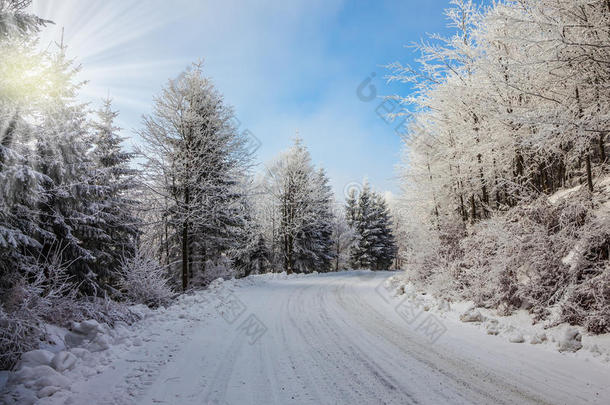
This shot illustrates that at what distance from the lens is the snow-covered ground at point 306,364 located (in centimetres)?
355

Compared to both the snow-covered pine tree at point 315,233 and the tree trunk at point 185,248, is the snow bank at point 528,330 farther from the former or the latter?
the snow-covered pine tree at point 315,233

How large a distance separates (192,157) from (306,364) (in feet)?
31.6

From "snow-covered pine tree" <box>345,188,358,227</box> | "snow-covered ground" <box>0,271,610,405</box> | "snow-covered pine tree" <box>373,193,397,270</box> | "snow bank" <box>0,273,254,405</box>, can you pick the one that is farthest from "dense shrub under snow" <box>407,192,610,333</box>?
"snow-covered pine tree" <box>345,188,358,227</box>

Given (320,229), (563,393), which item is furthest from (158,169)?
(320,229)

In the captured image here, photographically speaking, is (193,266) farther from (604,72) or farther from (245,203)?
(604,72)

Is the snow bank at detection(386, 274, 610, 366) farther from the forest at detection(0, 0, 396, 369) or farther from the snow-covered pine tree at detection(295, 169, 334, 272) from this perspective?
the snow-covered pine tree at detection(295, 169, 334, 272)

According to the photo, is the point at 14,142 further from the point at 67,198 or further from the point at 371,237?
the point at 371,237

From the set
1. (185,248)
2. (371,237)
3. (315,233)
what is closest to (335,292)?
(185,248)

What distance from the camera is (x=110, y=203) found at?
11.2 m

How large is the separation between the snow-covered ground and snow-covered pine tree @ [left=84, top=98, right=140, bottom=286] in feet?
15.2

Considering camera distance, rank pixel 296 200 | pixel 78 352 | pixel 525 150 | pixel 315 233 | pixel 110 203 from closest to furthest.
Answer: pixel 78 352, pixel 525 150, pixel 110 203, pixel 296 200, pixel 315 233

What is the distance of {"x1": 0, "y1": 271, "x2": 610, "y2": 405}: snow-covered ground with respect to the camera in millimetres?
3553

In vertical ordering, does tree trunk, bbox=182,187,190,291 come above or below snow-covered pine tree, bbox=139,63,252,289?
below

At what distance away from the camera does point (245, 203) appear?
50.4 feet
